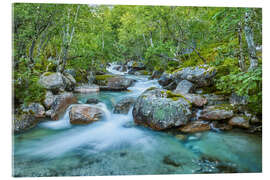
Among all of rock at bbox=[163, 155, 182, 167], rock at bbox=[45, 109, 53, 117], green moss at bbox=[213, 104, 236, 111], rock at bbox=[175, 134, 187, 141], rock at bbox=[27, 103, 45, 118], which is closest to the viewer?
rock at bbox=[163, 155, 182, 167]

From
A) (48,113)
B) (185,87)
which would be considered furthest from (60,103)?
(185,87)

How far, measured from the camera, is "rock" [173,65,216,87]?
3.90 m

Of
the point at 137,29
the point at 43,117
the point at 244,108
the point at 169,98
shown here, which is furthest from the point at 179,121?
the point at 137,29

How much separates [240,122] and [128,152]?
7.10 feet

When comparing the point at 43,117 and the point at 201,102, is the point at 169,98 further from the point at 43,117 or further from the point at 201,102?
the point at 43,117

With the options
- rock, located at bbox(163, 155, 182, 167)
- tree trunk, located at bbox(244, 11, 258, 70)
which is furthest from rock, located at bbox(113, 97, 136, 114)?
tree trunk, located at bbox(244, 11, 258, 70)

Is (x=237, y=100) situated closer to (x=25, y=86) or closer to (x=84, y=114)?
(x=84, y=114)

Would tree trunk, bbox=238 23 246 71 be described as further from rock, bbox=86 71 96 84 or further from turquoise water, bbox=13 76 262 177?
rock, bbox=86 71 96 84

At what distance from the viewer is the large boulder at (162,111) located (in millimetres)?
2936

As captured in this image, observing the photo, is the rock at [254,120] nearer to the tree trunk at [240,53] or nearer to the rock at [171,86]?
the tree trunk at [240,53]

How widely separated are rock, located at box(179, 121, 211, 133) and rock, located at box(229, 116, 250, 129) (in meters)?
A: 0.45

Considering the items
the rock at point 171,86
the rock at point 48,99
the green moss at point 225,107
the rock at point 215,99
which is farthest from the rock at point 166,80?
the rock at point 48,99

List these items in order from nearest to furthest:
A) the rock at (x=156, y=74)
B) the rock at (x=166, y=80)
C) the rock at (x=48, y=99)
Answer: the rock at (x=48, y=99), the rock at (x=166, y=80), the rock at (x=156, y=74)

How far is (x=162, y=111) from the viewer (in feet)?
9.78
